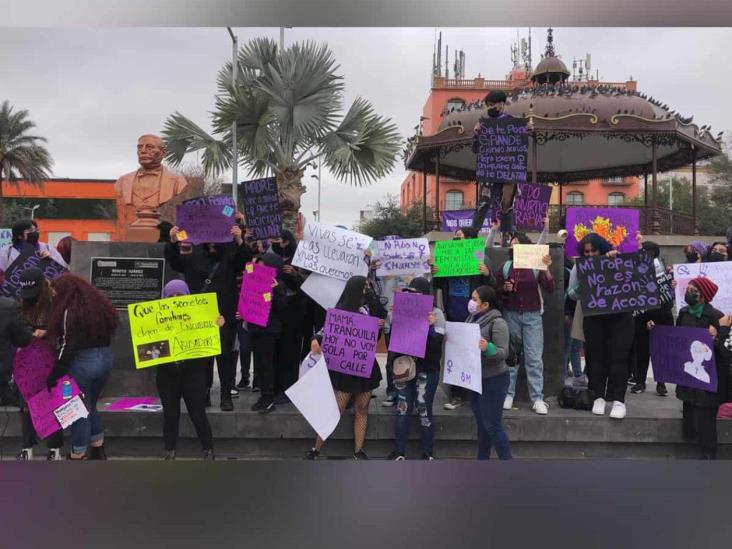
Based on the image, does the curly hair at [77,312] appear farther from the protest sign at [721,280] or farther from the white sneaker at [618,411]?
the protest sign at [721,280]

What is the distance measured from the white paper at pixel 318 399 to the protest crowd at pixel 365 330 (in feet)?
0.04

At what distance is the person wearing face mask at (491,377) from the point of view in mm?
4559

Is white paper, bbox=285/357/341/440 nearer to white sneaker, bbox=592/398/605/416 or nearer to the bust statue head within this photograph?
white sneaker, bbox=592/398/605/416

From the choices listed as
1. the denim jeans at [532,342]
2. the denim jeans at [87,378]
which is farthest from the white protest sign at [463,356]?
the denim jeans at [87,378]

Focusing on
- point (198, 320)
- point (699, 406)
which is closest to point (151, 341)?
point (198, 320)

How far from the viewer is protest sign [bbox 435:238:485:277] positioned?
5689mm

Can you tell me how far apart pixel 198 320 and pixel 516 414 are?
303 centimetres

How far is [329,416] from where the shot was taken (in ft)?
16.0

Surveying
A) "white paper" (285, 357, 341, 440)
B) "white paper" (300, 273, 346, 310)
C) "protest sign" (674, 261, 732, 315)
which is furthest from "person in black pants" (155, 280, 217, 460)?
"protest sign" (674, 261, 732, 315)

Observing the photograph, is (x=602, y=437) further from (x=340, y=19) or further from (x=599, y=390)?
(x=340, y=19)

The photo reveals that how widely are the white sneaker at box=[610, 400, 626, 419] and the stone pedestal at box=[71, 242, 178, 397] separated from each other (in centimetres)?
455

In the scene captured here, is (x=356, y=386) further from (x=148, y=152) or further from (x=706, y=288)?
(x=148, y=152)

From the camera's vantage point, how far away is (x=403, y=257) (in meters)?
5.98

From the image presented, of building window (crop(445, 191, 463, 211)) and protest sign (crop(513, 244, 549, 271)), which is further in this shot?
building window (crop(445, 191, 463, 211))
